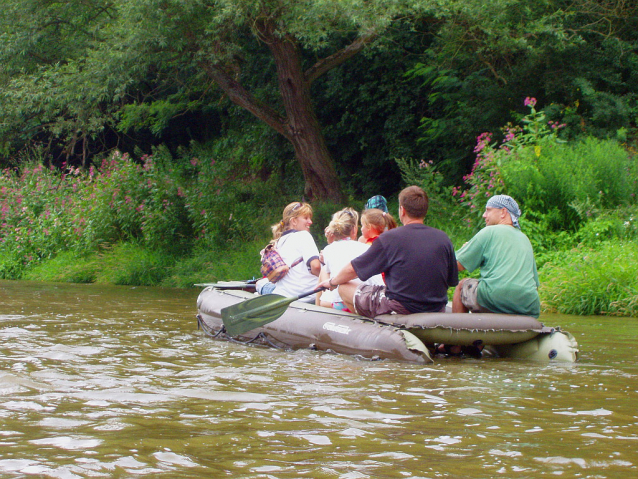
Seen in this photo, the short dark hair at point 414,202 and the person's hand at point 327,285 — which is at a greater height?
the short dark hair at point 414,202

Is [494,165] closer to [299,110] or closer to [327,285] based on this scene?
[299,110]

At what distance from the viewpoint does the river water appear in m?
3.02

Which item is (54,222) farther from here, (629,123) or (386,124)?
(629,123)

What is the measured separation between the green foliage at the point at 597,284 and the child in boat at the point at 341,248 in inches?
142

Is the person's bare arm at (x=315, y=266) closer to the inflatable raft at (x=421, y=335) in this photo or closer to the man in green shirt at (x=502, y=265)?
the inflatable raft at (x=421, y=335)

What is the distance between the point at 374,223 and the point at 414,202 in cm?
79

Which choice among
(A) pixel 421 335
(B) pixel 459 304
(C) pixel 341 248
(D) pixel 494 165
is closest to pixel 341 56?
(D) pixel 494 165

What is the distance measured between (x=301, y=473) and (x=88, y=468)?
0.83 m

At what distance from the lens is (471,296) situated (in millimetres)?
6020

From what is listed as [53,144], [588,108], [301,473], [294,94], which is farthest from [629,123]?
[53,144]

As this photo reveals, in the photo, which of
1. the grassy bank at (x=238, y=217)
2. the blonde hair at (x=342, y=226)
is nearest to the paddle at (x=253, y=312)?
the blonde hair at (x=342, y=226)

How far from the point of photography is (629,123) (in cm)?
1238

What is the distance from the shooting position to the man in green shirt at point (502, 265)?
5785 millimetres

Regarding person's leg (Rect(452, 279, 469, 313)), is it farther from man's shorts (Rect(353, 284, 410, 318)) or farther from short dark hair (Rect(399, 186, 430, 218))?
short dark hair (Rect(399, 186, 430, 218))
